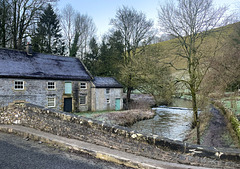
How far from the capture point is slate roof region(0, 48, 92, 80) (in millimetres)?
17245

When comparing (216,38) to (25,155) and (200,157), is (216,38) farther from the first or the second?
(25,155)

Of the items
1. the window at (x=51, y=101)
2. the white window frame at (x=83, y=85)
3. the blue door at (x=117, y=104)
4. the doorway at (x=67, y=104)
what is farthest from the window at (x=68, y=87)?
the blue door at (x=117, y=104)

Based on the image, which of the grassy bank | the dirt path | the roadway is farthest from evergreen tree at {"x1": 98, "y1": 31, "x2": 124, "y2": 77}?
the roadway

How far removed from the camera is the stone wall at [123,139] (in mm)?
4594

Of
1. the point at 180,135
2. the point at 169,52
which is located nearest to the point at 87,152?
the point at 180,135

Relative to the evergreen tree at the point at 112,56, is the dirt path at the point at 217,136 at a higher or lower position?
lower

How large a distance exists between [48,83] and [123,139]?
52.8ft

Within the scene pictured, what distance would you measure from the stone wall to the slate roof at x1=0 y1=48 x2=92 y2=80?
10309 mm

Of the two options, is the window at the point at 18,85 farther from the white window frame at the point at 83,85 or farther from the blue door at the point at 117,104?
the blue door at the point at 117,104

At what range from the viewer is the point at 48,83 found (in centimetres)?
1945

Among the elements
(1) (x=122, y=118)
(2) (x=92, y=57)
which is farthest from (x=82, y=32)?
(1) (x=122, y=118)

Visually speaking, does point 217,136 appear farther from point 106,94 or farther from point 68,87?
point 68,87

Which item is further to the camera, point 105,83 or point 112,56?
point 112,56

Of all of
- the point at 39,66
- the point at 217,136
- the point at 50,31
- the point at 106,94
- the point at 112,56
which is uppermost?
the point at 50,31
